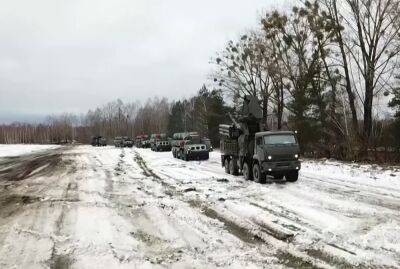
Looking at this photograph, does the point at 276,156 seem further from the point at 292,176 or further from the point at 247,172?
the point at 247,172

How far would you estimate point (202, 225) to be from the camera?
11.1 metres

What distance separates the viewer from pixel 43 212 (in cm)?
1306

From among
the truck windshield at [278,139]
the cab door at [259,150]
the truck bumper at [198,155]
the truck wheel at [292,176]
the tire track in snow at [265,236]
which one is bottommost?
the tire track in snow at [265,236]

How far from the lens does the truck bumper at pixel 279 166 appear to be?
760 inches

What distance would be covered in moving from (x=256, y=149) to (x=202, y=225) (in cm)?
965

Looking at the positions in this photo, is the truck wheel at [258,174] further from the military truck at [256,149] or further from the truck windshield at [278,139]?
the truck windshield at [278,139]

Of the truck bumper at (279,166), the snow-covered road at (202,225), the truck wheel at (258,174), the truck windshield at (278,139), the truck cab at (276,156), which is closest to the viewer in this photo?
the snow-covered road at (202,225)

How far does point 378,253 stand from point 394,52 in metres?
26.5

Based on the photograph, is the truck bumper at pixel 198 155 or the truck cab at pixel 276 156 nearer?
the truck cab at pixel 276 156

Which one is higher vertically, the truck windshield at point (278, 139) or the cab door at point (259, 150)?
the truck windshield at point (278, 139)

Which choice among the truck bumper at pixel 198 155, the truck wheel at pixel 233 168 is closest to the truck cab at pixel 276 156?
the truck wheel at pixel 233 168

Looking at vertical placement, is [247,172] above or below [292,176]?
above

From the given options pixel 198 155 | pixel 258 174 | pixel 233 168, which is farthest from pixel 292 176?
pixel 198 155

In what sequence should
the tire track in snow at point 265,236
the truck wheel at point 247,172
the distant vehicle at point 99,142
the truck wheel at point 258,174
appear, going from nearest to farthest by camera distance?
the tire track in snow at point 265,236
the truck wheel at point 258,174
the truck wheel at point 247,172
the distant vehicle at point 99,142
